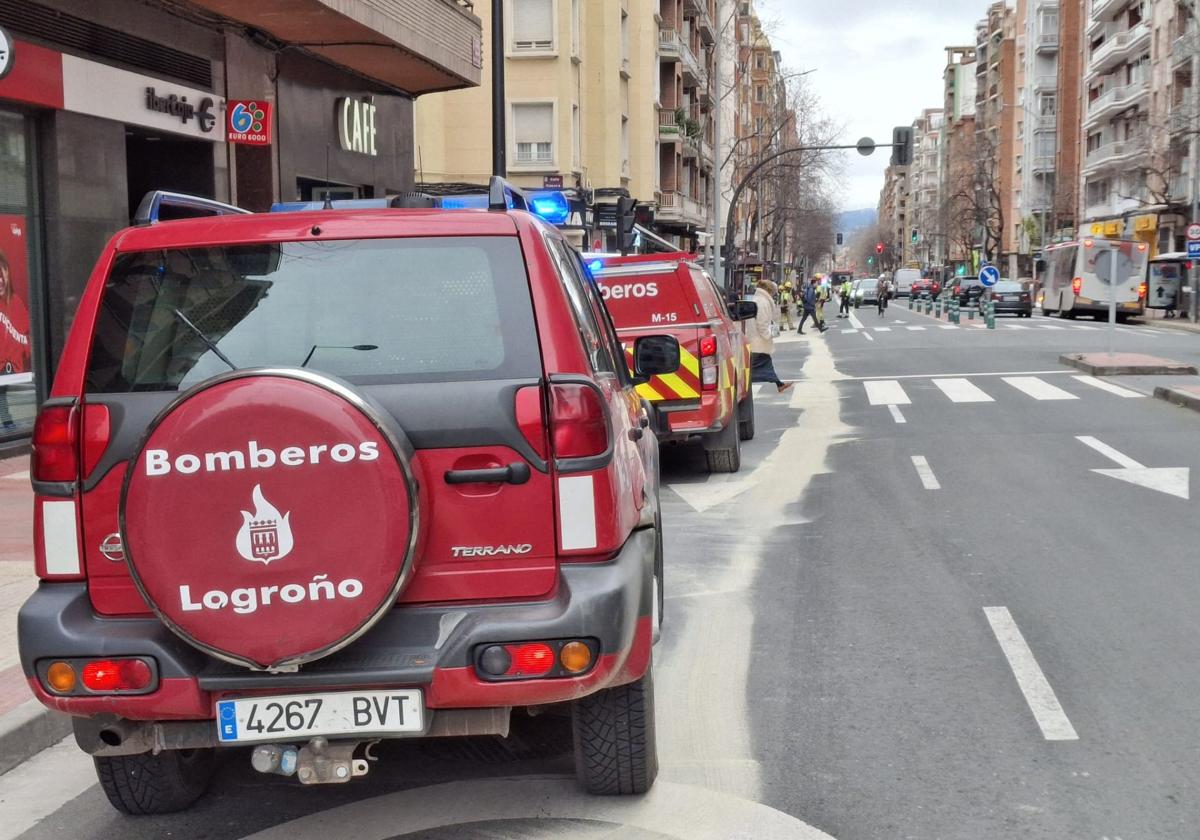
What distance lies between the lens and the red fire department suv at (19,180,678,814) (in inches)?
133

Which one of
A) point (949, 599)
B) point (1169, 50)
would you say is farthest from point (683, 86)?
point (949, 599)

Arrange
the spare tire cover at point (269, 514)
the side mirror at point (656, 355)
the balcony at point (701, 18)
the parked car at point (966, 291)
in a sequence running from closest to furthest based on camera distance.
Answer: the spare tire cover at point (269, 514) < the side mirror at point (656, 355) < the balcony at point (701, 18) < the parked car at point (966, 291)

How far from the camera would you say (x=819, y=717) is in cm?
509

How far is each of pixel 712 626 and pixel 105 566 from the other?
3478 millimetres

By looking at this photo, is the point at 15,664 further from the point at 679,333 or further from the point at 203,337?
the point at 679,333

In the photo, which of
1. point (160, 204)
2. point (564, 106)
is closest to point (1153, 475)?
point (160, 204)

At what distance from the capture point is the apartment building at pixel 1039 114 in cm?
9550

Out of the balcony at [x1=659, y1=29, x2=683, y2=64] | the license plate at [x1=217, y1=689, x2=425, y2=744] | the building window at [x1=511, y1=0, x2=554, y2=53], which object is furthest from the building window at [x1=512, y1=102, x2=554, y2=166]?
the license plate at [x1=217, y1=689, x2=425, y2=744]

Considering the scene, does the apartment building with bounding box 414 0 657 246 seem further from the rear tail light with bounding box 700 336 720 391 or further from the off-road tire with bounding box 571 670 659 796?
the off-road tire with bounding box 571 670 659 796

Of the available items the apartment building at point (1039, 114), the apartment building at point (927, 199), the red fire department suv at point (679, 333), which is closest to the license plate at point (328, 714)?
the red fire department suv at point (679, 333)

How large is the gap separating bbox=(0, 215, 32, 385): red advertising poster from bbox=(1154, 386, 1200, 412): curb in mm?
12657

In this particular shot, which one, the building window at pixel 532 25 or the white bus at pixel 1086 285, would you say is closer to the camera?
the building window at pixel 532 25

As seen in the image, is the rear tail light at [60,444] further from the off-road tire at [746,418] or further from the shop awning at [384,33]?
the shop awning at [384,33]

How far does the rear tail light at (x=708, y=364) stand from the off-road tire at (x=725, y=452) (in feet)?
2.02
